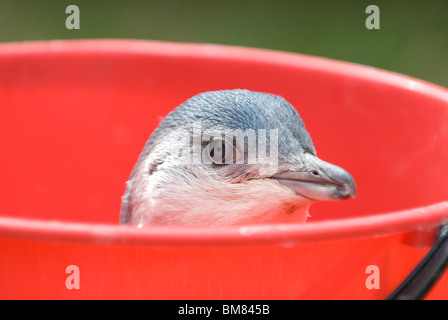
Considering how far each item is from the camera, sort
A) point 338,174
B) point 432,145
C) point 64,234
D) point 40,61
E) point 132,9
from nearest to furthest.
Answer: point 64,234
point 338,174
point 432,145
point 40,61
point 132,9

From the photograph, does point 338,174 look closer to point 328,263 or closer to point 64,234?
point 328,263

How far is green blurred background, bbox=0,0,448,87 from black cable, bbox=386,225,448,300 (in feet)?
7.92

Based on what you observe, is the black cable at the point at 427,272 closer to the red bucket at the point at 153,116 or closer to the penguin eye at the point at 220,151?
the red bucket at the point at 153,116

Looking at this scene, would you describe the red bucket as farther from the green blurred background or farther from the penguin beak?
the green blurred background

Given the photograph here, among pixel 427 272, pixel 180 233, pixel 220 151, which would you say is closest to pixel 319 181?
pixel 220 151

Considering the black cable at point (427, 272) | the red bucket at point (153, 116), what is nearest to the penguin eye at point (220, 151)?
the red bucket at point (153, 116)

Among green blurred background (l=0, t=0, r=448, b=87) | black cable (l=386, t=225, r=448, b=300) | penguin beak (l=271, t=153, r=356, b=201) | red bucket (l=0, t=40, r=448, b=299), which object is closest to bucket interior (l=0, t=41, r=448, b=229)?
red bucket (l=0, t=40, r=448, b=299)

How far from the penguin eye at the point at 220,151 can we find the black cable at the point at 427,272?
21.6 inches

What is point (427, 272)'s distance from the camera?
1.06m

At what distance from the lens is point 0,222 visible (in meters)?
0.95

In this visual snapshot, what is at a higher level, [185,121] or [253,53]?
[253,53]

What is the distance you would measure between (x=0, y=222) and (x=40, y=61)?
92 centimetres

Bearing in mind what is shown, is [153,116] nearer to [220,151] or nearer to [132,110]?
[132,110]
